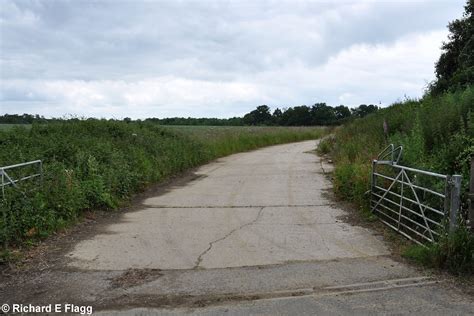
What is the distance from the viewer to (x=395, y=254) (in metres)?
6.55

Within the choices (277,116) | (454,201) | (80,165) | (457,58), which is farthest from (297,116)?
(454,201)

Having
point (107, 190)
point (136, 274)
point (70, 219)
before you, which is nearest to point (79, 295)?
point (136, 274)

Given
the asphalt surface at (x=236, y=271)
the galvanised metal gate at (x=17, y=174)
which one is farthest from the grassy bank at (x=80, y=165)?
the asphalt surface at (x=236, y=271)

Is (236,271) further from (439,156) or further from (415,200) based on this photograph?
(439,156)

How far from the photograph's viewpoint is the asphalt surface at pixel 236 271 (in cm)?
480

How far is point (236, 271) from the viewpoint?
5.88 meters

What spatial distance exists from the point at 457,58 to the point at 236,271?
60.1 feet

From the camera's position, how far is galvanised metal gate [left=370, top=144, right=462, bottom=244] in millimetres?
5914

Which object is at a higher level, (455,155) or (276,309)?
(455,155)

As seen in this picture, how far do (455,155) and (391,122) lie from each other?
7.64 m

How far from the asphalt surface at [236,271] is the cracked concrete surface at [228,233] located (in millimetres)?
18

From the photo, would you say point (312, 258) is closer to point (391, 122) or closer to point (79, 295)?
point (79, 295)

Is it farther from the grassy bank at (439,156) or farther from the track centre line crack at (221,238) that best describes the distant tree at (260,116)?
the track centre line crack at (221,238)

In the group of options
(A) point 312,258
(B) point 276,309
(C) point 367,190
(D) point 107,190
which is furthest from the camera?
(D) point 107,190
